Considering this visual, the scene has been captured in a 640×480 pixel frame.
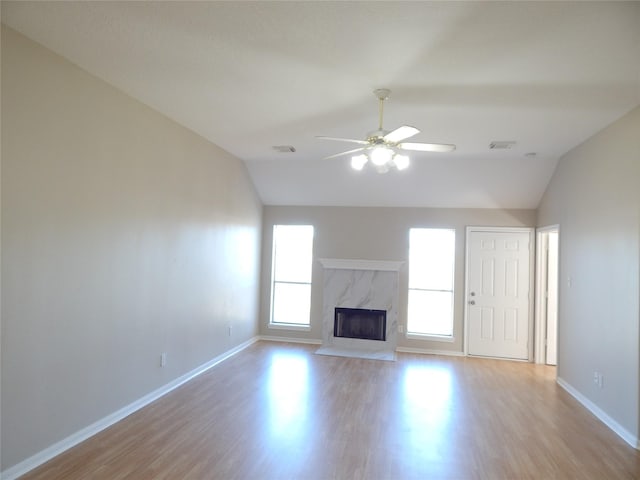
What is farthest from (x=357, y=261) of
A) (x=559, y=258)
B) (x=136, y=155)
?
(x=136, y=155)

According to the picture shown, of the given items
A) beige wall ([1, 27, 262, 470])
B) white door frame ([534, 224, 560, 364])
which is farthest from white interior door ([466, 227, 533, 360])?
beige wall ([1, 27, 262, 470])

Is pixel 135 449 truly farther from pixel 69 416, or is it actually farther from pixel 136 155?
pixel 136 155

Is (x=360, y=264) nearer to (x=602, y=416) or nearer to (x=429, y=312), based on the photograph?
(x=429, y=312)

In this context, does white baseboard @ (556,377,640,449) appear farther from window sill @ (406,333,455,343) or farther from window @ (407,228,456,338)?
window @ (407,228,456,338)

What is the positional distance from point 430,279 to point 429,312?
0.54 m

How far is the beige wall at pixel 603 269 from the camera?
11.0 ft

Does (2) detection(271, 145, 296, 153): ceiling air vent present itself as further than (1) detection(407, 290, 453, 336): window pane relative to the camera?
No

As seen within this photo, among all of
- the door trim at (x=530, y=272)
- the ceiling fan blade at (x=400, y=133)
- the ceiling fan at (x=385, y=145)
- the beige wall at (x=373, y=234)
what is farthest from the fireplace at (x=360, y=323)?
the ceiling fan blade at (x=400, y=133)

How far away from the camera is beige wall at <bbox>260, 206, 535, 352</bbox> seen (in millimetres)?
6074

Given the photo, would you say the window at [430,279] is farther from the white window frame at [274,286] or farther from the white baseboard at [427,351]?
the white window frame at [274,286]

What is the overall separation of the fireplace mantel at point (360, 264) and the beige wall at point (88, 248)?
2283 mm

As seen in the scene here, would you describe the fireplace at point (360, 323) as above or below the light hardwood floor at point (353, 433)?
above

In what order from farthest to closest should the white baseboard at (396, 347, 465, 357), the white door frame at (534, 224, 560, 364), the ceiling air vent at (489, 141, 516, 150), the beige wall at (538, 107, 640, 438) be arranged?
1. the white baseboard at (396, 347, 465, 357)
2. the white door frame at (534, 224, 560, 364)
3. the ceiling air vent at (489, 141, 516, 150)
4. the beige wall at (538, 107, 640, 438)

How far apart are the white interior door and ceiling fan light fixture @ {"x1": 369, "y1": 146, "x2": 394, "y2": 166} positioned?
3603 mm
